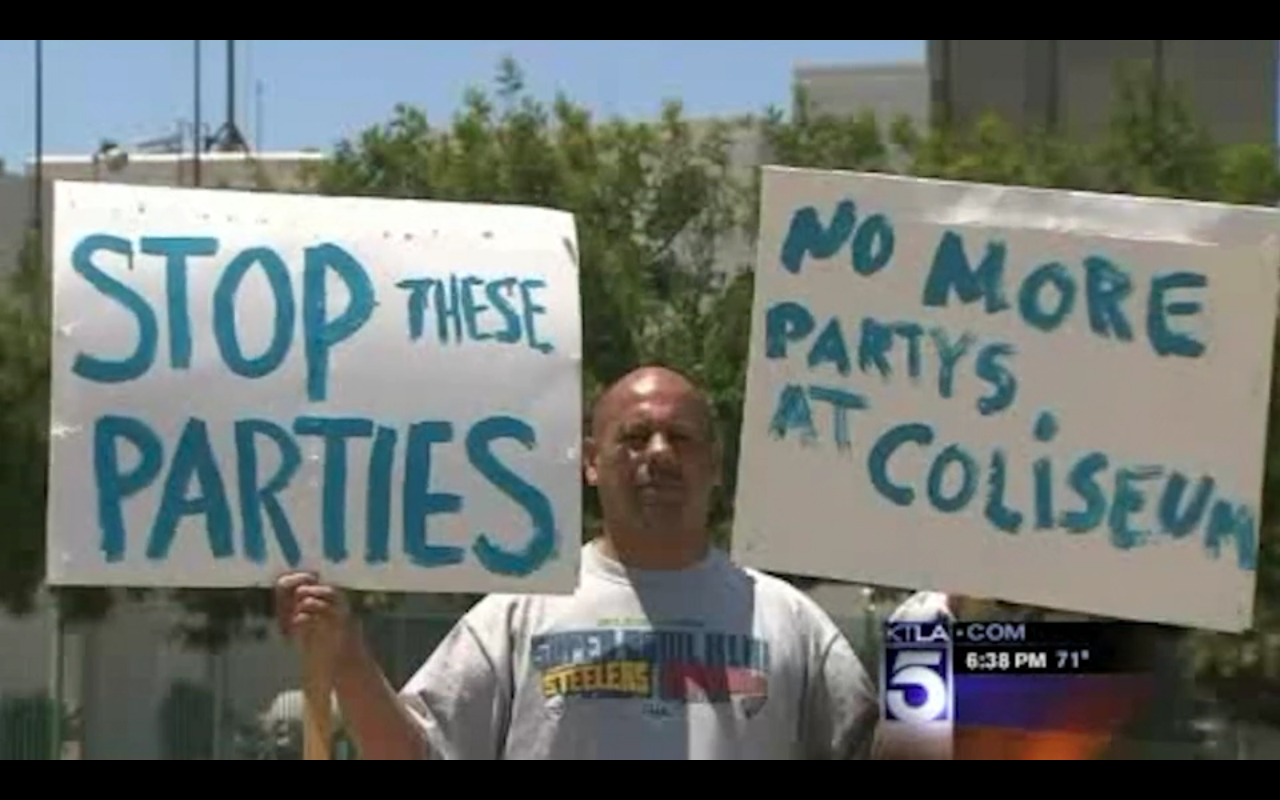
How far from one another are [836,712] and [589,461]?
0.56 m

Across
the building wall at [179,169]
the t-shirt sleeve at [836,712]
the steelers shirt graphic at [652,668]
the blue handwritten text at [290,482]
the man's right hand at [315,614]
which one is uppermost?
the building wall at [179,169]

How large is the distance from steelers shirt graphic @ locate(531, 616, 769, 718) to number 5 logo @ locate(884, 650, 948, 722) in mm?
210

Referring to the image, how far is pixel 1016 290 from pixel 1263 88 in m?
23.2

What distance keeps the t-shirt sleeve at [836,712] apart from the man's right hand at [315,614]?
2.38ft

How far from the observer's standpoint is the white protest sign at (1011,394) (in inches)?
155

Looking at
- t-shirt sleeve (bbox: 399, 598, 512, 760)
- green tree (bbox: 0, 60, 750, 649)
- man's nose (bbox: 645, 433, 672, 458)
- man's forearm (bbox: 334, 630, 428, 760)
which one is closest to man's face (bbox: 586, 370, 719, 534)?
man's nose (bbox: 645, 433, 672, 458)

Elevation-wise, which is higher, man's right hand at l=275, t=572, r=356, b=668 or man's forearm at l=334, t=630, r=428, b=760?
man's right hand at l=275, t=572, r=356, b=668

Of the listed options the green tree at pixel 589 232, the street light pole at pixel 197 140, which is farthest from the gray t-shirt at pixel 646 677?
the street light pole at pixel 197 140

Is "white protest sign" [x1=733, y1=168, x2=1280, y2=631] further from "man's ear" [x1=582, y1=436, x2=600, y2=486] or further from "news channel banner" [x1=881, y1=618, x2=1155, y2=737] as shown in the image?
"man's ear" [x1=582, y1=436, x2=600, y2=486]

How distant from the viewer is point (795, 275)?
397 centimetres

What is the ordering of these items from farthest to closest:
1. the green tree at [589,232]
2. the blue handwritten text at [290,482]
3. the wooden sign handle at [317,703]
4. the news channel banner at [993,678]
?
the green tree at [589,232] < the news channel banner at [993,678] < the blue handwritten text at [290,482] < the wooden sign handle at [317,703]

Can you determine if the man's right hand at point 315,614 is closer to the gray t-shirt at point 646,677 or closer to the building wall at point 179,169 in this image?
the gray t-shirt at point 646,677

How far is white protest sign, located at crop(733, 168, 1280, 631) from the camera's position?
393cm
